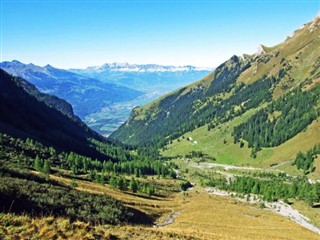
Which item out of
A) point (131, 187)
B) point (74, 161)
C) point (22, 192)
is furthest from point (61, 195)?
point (74, 161)

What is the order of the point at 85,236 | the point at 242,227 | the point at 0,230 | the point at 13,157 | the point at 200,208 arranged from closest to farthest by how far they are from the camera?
1. the point at 0,230
2. the point at 85,236
3. the point at 242,227
4. the point at 200,208
5. the point at 13,157

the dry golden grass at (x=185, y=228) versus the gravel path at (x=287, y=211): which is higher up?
the dry golden grass at (x=185, y=228)

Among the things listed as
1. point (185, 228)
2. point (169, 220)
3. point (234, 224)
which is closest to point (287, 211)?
point (234, 224)

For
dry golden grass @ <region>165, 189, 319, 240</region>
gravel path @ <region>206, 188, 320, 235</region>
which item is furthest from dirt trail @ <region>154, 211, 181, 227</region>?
gravel path @ <region>206, 188, 320, 235</region>

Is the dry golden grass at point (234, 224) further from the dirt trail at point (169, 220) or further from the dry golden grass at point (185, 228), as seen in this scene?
the dirt trail at point (169, 220)

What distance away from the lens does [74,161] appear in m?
196

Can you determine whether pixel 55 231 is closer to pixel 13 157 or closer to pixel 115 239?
pixel 115 239

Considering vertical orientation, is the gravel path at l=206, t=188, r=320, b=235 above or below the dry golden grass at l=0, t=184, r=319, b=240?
below

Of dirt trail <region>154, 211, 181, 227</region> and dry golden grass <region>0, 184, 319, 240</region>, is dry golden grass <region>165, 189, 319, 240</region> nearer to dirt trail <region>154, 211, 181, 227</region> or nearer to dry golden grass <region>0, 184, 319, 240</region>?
dry golden grass <region>0, 184, 319, 240</region>

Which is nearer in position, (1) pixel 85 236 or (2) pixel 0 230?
(2) pixel 0 230

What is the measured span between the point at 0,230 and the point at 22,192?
4150 cm

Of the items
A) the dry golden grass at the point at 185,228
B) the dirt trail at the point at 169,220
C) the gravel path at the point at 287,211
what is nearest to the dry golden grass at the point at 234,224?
the dry golden grass at the point at 185,228

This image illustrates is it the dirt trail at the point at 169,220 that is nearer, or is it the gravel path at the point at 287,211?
the dirt trail at the point at 169,220

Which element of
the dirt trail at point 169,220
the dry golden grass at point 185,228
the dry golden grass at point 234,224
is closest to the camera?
the dry golden grass at point 185,228
